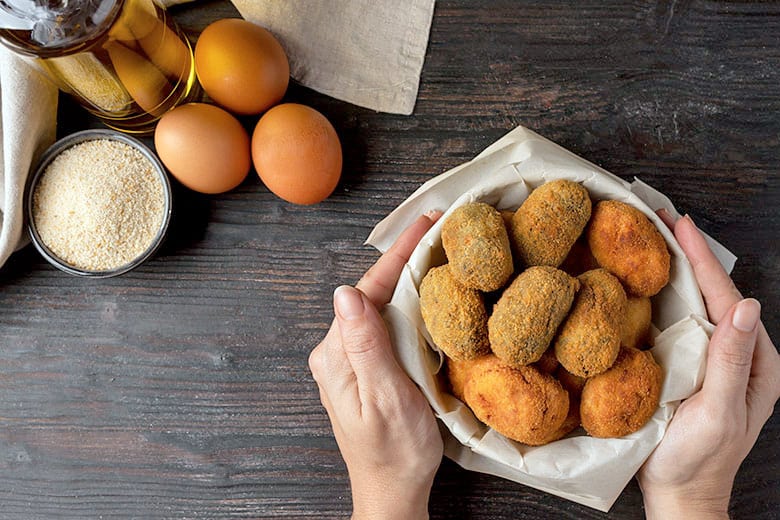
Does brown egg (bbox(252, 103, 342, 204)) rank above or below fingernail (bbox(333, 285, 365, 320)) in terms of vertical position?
above

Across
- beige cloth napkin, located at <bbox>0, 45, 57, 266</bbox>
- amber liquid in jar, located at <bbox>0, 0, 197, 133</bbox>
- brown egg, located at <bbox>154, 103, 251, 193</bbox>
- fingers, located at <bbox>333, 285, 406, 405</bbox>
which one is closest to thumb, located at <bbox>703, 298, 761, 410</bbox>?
fingers, located at <bbox>333, 285, 406, 405</bbox>

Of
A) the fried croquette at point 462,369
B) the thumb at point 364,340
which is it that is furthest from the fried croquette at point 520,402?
the thumb at point 364,340

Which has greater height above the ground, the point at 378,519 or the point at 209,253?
the point at 209,253

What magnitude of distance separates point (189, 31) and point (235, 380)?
562 mm

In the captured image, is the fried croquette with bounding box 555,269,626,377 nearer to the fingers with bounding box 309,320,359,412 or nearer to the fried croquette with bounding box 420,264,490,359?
Result: the fried croquette with bounding box 420,264,490,359

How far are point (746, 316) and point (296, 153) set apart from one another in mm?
615

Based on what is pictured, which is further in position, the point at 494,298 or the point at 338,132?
the point at 338,132

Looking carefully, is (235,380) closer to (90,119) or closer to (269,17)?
(90,119)

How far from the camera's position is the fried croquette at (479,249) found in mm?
783

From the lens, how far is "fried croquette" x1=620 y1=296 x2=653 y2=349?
866mm

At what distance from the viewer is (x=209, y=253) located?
1106 millimetres

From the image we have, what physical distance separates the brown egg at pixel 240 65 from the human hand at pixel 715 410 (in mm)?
590

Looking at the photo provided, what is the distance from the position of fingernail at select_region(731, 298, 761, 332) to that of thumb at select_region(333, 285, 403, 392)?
397 mm

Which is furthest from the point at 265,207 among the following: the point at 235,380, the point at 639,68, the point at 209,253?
the point at 639,68
